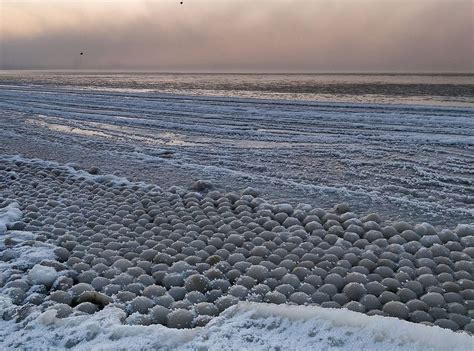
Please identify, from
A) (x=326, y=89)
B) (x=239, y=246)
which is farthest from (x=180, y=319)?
(x=326, y=89)

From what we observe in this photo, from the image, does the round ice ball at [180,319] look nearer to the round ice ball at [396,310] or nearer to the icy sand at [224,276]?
the icy sand at [224,276]

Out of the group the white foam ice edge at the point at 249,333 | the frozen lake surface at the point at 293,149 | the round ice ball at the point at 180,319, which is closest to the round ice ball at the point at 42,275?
the white foam ice edge at the point at 249,333

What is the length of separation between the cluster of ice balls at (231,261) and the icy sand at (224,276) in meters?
0.01

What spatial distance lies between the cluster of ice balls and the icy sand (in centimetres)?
1

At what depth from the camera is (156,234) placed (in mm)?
5277

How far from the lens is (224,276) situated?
416cm

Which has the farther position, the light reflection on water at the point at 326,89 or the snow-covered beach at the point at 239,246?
the light reflection on water at the point at 326,89

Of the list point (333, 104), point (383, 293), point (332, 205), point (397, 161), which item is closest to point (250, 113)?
point (333, 104)

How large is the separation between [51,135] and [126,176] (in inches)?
236

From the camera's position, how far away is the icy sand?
120 inches

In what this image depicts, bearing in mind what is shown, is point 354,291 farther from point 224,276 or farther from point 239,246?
point 239,246

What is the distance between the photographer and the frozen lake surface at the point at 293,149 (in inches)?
271

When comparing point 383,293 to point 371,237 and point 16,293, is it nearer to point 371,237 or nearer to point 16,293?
point 371,237

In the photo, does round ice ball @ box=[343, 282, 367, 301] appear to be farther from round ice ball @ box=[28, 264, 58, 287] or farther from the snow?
round ice ball @ box=[28, 264, 58, 287]
